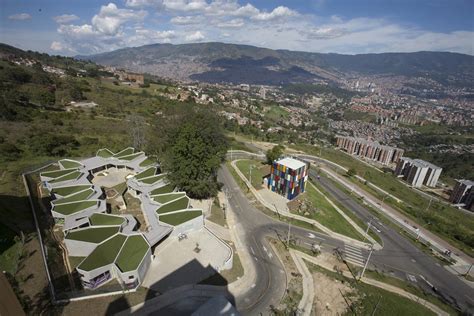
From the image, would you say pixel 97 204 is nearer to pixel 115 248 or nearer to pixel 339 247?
pixel 115 248

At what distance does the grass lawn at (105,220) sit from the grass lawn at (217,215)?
15848 mm

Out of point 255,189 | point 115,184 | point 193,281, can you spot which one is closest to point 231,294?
point 193,281

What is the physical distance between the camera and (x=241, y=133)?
134625 mm

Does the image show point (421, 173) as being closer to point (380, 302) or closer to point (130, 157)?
point (380, 302)

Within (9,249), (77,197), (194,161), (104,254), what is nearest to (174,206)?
(194,161)

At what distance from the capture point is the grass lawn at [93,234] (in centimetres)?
3506

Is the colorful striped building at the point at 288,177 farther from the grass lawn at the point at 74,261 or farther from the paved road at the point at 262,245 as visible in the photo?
the grass lawn at the point at 74,261

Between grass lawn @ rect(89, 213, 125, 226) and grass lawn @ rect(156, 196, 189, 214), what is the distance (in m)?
6.19

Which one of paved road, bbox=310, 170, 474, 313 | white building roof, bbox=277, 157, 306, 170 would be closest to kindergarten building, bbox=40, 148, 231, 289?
white building roof, bbox=277, 157, 306, 170

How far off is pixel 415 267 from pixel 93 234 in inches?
2094

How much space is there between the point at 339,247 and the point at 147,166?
45.8 metres

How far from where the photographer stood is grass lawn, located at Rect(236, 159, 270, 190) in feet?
215

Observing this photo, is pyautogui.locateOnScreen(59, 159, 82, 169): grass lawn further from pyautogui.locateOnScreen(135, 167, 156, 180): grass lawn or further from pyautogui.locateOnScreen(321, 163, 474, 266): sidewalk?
pyautogui.locateOnScreen(321, 163, 474, 266): sidewalk

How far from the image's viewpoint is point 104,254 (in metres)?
32.6
